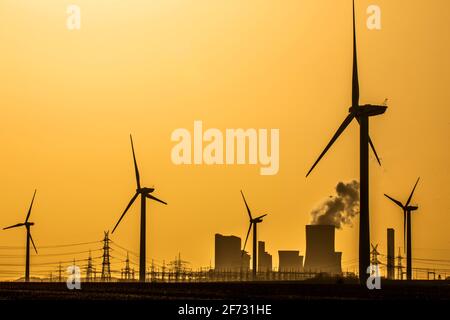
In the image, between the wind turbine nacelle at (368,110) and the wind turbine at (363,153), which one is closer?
the wind turbine at (363,153)

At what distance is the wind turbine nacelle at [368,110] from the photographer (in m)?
149

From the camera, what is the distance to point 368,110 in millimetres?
149500

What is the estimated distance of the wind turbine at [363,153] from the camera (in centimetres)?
14075

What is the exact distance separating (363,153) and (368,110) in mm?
9549

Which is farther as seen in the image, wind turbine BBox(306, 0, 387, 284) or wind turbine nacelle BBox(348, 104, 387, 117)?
wind turbine nacelle BBox(348, 104, 387, 117)

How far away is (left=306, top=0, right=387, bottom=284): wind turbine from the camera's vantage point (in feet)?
462

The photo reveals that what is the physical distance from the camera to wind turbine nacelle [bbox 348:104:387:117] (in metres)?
149
